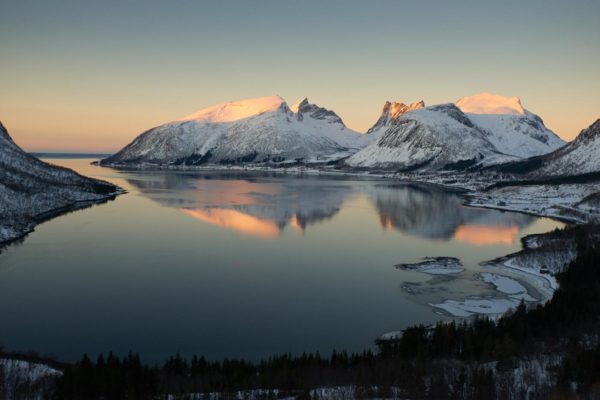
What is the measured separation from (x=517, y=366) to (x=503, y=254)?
35.0 m

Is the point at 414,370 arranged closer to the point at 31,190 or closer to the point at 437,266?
the point at 437,266

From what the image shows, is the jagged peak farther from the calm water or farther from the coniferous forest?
the coniferous forest

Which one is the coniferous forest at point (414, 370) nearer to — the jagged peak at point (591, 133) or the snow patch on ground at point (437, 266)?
the snow patch on ground at point (437, 266)

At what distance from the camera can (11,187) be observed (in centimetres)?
9444

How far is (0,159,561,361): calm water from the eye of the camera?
3222 centimetres

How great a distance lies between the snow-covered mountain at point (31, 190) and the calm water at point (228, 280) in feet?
16.3

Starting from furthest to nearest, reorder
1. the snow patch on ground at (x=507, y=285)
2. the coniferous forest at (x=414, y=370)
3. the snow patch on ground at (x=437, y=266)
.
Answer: the snow patch on ground at (x=437, y=266)
the snow patch on ground at (x=507, y=285)
the coniferous forest at (x=414, y=370)

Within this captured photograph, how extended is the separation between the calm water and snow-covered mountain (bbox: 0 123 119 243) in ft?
16.3

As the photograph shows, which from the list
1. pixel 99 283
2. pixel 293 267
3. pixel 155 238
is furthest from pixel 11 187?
pixel 293 267

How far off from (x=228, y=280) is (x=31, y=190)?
232 feet

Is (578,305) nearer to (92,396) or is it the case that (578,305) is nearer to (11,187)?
(92,396)

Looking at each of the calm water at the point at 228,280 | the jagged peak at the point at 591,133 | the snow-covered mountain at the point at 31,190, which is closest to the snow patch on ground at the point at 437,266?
the calm water at the point at 228,280

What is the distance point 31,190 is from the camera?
97.9 meters

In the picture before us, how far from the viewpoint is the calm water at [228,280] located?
3222 centimetres
